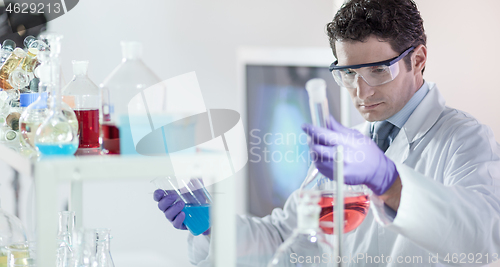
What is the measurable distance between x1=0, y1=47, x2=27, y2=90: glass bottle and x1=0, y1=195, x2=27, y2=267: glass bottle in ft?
1.17

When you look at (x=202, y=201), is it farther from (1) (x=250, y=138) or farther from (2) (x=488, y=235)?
(1) (x=250, y=138)

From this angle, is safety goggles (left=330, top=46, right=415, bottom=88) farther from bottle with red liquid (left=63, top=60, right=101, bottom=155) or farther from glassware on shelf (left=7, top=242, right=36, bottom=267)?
glassware on shelf (left=7, top=242, right=36, bottom=267)

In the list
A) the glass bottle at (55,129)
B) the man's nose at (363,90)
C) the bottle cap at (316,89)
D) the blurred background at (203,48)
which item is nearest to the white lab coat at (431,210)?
the man's nose at (363,90)

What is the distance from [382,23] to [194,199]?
1.08 metres

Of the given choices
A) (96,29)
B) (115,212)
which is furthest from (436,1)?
(115,212)

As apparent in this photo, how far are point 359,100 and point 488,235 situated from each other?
69 centimetres

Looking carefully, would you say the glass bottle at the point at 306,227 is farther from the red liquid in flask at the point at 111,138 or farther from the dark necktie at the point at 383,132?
the dark necktie at the point at 383,132

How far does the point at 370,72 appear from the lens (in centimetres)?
171

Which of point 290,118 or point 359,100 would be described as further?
point 290,118

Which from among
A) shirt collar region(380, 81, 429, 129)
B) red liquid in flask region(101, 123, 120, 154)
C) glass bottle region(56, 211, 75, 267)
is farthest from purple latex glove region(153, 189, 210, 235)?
shirt collar region(380, 81, 429, 129)

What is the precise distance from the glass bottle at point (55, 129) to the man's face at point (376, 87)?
1211 mm

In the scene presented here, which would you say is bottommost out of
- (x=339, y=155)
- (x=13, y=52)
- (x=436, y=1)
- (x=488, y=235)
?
(x=488, y=235)

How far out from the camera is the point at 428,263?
1739mm

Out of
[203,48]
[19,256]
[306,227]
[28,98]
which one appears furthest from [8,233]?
[203,48]
